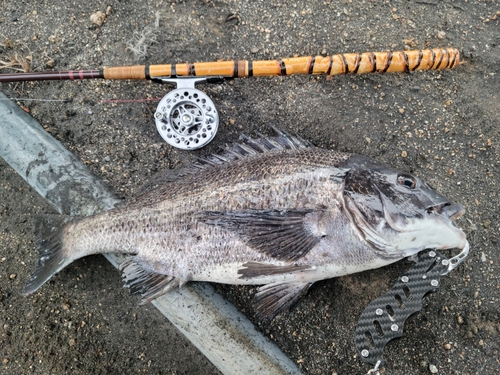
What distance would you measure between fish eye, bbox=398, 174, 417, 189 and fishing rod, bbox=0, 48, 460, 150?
3.57ft

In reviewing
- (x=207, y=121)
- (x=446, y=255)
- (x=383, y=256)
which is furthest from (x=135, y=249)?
(x=446, y=255)

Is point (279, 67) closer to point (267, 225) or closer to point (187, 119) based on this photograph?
point (187, 119)

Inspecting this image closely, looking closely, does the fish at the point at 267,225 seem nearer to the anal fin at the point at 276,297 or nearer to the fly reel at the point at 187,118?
the anal fin at the point at 276,297

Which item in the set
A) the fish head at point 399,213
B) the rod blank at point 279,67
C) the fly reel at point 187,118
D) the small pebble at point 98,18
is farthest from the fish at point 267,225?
the small pebble at point 98,18

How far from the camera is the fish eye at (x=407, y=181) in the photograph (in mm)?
2727

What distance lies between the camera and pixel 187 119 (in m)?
3.39

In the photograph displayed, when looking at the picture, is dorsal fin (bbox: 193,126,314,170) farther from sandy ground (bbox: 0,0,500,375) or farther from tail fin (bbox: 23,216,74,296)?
tail fin (bbox: 23,216,74,296)

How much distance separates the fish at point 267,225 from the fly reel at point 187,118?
14.7 inches

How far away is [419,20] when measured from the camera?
3.64 m

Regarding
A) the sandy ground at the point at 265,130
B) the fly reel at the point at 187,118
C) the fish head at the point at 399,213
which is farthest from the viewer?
the fly reel at the point at 187,118

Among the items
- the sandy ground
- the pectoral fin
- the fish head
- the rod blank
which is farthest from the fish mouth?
the rod blank

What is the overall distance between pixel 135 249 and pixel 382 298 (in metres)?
1.84

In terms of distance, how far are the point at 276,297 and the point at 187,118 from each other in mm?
1619

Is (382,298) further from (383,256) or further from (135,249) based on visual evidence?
(135,249)
